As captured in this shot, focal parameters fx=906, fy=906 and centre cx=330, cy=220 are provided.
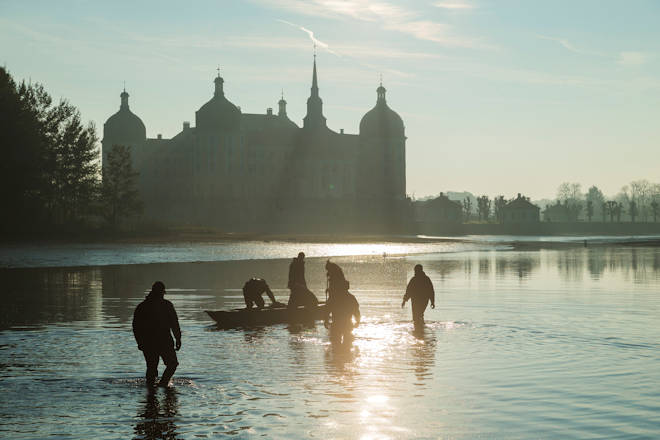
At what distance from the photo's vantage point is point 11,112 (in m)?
64.8

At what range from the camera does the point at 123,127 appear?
174 meters

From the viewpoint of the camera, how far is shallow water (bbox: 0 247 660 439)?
11750 mm

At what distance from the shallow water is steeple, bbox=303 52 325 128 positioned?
14954 centimetres

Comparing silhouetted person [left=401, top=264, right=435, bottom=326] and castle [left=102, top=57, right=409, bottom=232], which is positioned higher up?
castle [left=102, top=57, right=409, bottom=232]

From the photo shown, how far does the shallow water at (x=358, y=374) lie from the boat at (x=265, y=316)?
41cm

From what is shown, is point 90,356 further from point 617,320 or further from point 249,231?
point 249,231

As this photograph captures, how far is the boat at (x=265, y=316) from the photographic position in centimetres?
2216

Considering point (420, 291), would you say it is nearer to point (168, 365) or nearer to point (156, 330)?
point (168, 365)

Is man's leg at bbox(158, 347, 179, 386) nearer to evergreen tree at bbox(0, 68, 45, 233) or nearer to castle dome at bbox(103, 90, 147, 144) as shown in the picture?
evergreen tree at bbox(0, 68, 45, 233)

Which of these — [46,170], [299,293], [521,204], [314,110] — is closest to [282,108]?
[314,110]

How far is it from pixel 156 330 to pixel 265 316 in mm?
8813

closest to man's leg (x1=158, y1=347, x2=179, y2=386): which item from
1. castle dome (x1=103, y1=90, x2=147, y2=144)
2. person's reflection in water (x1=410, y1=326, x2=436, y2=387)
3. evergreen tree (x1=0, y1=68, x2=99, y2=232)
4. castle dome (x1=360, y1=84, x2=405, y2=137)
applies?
person's reflection in water (x1=410, y1=326, x2=436, y2=387)

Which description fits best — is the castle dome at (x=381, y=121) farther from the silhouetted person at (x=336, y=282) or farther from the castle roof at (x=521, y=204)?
the silhouetted person at (x=336, y=282)

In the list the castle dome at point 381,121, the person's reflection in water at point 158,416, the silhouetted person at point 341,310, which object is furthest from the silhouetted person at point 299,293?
the castle dome at point 381,121
